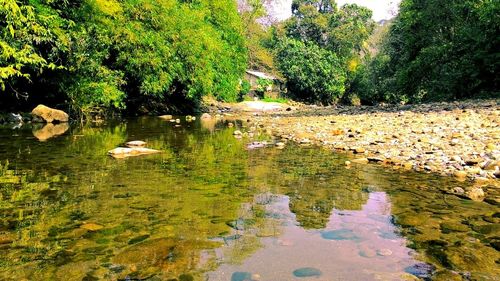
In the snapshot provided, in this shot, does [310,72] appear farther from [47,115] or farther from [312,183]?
[312,183]

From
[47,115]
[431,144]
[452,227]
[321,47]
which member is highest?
[321,47]

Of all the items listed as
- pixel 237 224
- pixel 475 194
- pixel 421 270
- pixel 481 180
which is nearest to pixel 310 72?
pixel 481 180

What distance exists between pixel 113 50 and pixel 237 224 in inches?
715

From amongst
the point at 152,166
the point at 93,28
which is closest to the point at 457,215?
the point at 152,166

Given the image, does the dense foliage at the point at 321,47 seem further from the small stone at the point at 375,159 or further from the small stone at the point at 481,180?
the small stone at the point at 481,180

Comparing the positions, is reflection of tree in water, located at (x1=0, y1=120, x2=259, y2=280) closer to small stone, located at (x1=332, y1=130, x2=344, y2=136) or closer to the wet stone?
the wet stone

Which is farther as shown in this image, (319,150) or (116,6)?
(116,6)

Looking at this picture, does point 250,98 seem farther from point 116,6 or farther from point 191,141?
point 191,141

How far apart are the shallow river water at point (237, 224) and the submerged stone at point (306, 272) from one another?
0.05 feet

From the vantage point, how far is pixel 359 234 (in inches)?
139

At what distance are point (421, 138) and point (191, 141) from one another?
19.5 ft

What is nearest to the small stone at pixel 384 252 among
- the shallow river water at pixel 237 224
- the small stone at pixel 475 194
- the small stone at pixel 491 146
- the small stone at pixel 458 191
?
the shallow river water at pixel 237 224

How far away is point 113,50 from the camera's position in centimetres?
1970

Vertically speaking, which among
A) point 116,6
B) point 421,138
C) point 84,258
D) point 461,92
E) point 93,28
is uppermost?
point 116,6
